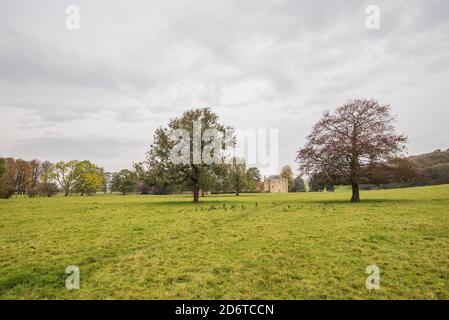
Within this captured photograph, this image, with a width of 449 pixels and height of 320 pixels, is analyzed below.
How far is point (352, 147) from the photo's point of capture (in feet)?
99.0

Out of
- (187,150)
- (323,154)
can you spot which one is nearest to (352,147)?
(323,154)

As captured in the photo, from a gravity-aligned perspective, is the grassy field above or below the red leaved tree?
below

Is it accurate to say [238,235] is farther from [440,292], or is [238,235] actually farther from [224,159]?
[224,159]

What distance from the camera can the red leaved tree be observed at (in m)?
29.5

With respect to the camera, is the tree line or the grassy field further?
the tree line

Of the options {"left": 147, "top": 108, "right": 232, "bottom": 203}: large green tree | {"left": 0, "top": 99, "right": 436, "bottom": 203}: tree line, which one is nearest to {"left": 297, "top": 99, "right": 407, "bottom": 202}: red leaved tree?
{"left": 0, "top": 99, "right": 436, "bottom": 203}: tree line

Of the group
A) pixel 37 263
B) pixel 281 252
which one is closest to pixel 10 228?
pixel 37 263

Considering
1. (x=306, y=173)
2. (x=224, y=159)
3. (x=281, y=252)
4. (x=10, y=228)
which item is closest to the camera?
(x=281, y=252)

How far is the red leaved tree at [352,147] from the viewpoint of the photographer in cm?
2953

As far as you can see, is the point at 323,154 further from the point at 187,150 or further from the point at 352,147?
the point at 187,150

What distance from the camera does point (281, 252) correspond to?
998 centimetres

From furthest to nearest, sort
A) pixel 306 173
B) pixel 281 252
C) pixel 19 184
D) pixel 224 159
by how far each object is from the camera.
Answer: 1. pixel 19 184
2. pixel 224 159
3. pixel 306 173
4. pixel 281 252

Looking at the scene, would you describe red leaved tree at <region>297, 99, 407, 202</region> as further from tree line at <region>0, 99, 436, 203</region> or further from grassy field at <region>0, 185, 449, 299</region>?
grassy field at <region>0, 185, 449, 299</region>
